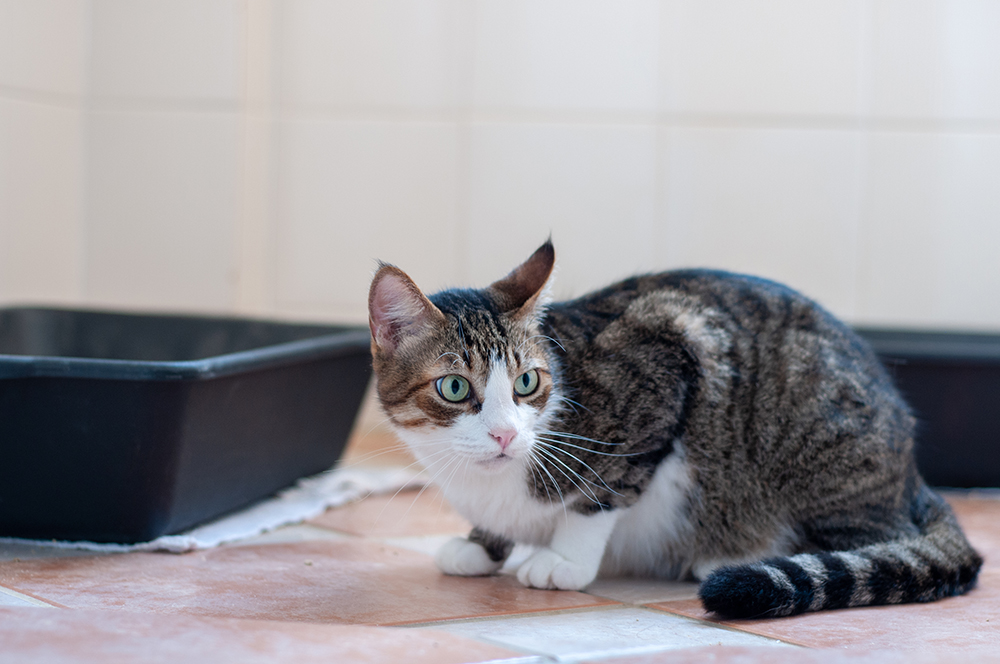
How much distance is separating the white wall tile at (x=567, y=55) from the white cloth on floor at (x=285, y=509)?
1127 mm

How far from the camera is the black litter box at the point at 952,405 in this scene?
231cm

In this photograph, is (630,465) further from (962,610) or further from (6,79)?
(6,79)

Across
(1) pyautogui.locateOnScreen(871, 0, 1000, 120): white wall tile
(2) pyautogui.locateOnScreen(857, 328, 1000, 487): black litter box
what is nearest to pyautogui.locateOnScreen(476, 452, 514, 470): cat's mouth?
(2) pyautogui.locateOnScreen(857, 328, 1000, 487): black litter box

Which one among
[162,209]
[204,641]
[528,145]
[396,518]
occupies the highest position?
[528,145]

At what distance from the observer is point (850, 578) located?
1370 mm

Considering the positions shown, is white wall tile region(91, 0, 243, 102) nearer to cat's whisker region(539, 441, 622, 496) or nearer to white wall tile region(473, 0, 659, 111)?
white wall tile region(473, 0, 659, 111)

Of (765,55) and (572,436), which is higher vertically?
(765,55)

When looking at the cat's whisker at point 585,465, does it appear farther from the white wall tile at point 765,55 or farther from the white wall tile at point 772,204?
the white wall tile at point 765,55

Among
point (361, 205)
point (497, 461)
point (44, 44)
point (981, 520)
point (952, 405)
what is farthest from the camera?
point (361, 205)

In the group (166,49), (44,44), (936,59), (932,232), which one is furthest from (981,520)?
(44,44)

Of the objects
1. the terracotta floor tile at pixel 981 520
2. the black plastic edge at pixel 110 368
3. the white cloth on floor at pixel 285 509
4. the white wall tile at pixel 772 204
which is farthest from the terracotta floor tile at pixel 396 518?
the white wall tile at pixel 772 204

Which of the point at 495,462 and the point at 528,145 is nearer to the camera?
the point at 495,462

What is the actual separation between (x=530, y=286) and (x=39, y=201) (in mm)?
1742

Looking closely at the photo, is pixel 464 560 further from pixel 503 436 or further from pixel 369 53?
pixel 369 53
